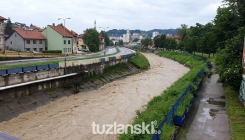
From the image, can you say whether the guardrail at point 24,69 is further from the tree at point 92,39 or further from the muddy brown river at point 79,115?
the tree at point 92,39

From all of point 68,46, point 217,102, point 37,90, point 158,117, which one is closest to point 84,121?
point 158,117

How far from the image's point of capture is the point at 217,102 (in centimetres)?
2355

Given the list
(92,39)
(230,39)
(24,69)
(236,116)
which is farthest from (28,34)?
(236,116)

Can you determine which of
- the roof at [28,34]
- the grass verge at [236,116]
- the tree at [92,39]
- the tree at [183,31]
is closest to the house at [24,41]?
the roof at [28,34]

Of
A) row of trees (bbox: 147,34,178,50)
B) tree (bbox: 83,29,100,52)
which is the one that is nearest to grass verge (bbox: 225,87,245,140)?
tree (bbox: 83,29,100,52)

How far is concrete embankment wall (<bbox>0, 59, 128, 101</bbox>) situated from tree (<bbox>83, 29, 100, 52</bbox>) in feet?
128

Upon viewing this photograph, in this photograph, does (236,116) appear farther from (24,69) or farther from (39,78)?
(24,69)

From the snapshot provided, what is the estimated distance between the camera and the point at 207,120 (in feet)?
58.0

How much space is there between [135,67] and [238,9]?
27.6 m

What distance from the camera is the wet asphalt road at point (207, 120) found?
14.6 meters

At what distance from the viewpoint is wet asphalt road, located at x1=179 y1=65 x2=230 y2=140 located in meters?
14.6

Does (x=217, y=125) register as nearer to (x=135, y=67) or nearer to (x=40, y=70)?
(x=40, y=70)

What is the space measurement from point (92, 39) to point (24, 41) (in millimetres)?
23787

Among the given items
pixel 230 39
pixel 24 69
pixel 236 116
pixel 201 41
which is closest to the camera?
pixel 236 116
